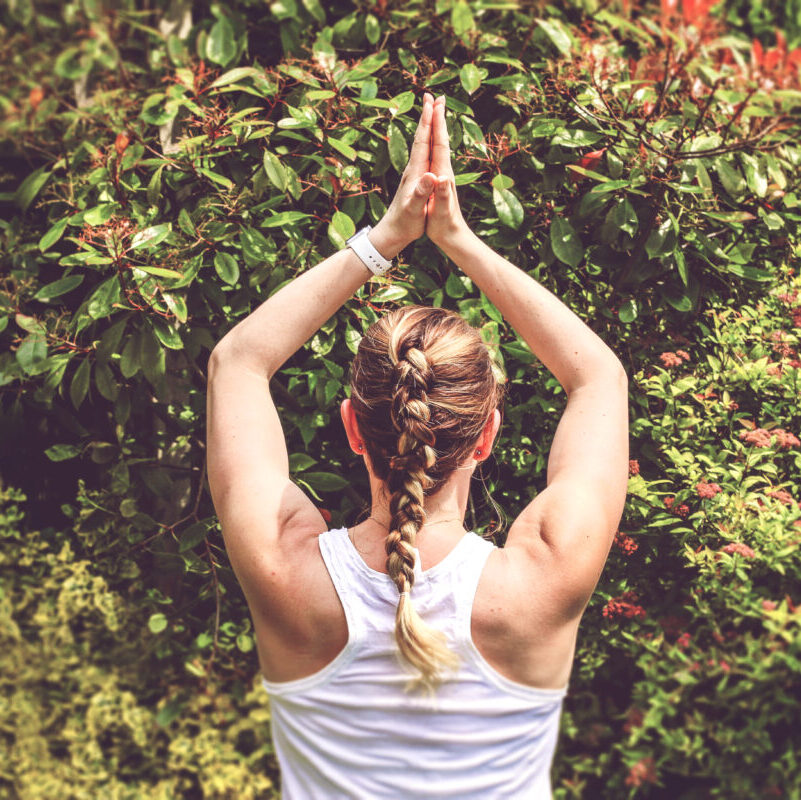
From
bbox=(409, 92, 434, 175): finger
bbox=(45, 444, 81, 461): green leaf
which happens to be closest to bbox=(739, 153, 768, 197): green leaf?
bbox=(409, 92, 434, 175): finger

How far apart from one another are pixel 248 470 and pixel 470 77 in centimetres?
137

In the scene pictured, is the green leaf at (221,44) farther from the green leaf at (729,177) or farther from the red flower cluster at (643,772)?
the red flower cluster at (643,772)

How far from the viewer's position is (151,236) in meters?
1.93

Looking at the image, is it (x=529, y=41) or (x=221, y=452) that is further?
(x=529, y=41)

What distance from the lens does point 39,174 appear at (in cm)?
226

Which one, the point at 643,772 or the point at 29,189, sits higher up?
the point at 29,189

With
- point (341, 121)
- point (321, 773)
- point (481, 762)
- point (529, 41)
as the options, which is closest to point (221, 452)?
point (321, 773)

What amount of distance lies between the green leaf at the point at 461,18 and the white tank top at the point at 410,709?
5.44 feet

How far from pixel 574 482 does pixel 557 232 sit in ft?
3.26

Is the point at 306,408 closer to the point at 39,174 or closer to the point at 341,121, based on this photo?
the point at 341,121

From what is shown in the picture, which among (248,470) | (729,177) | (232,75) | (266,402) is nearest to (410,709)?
(248,470)

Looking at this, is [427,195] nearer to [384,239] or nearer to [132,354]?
[384,239]

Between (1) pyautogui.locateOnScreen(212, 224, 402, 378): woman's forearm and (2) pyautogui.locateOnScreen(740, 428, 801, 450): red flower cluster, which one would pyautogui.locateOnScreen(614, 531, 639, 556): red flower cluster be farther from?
(1) pyautogui.locateOnScreen(212, 224, 402, 378): woman's forearm

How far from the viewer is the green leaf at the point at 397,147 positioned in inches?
78.9
